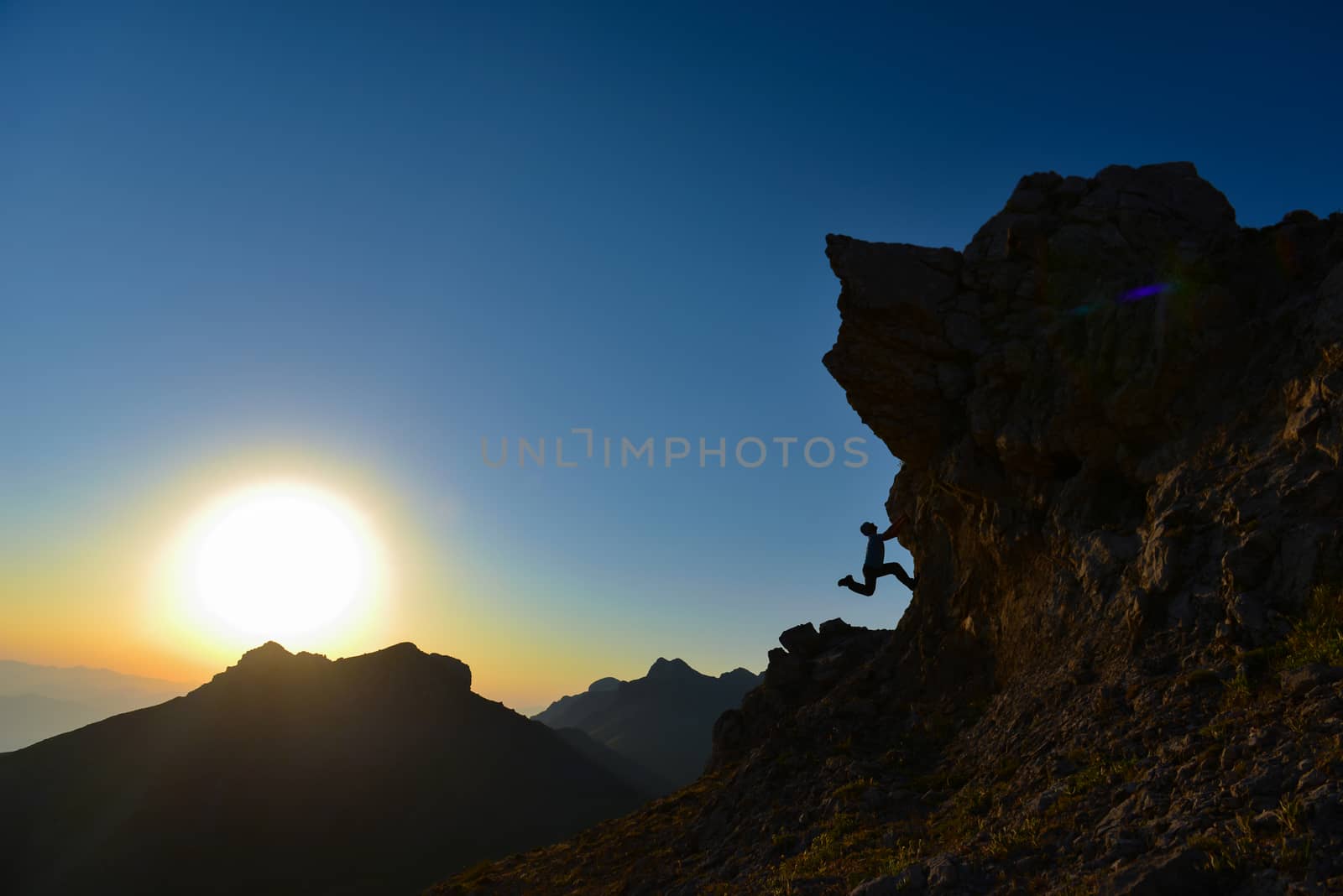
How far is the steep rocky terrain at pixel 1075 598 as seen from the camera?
35.4 ft

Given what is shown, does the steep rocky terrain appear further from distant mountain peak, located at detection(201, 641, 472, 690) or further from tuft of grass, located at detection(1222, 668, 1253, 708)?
distant mountain peak, located at detection(201, 641, 472, 690)

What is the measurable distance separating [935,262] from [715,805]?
65.4 feet

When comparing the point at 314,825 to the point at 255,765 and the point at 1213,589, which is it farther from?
the point at 1213,589

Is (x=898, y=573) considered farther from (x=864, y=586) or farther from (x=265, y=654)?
(x=265, y=654)

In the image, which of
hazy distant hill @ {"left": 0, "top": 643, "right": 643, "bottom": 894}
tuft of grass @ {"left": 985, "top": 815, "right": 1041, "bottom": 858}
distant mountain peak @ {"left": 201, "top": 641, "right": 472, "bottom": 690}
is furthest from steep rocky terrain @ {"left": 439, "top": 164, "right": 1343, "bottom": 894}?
distant mountain peak @ {"left": 201, "top": 641, "right": 472, "bottom": 690}

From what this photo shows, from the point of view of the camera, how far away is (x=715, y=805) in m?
24.5

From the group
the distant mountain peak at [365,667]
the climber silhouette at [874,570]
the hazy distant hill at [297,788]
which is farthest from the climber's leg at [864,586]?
the distant mountain peak at [365,667]

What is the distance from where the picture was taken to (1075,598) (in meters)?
19.6

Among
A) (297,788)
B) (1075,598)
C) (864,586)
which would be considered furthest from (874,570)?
(297,788)

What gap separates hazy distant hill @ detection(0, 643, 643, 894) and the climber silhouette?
79.9 metres

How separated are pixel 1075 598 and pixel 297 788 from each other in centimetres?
11397

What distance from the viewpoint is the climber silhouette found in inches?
1131

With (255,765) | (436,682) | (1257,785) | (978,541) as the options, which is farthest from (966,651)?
(436,682)

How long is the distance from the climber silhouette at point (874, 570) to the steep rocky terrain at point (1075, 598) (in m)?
0.74
